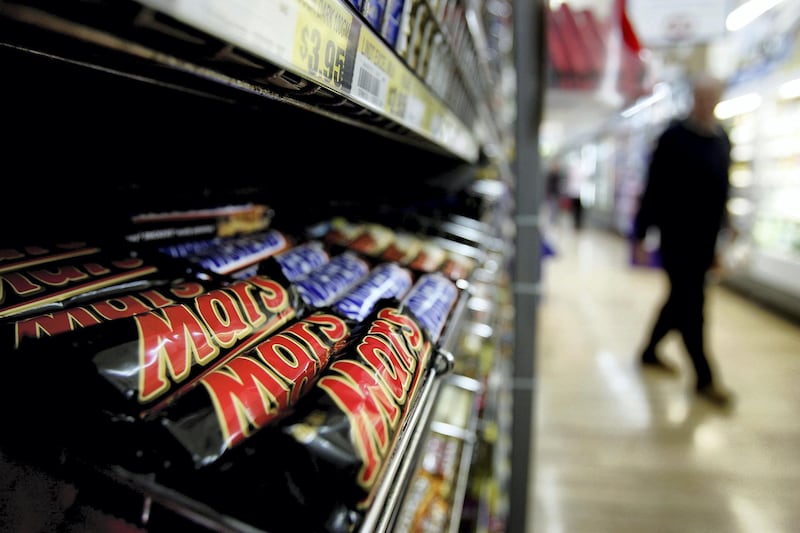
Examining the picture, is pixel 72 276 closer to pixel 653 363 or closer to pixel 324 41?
pixel 324 41

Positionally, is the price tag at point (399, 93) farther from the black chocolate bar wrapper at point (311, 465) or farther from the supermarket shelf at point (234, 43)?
the black chocolate bar wrapper at point (311, 465)

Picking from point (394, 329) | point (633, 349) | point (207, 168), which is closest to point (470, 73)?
point (207, 168)

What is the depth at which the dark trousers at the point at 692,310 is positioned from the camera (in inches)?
109

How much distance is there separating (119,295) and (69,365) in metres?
0.22

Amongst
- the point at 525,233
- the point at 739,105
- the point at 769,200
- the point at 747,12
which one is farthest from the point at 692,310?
the point at 739,105

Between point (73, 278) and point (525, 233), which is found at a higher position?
point (525, 233)

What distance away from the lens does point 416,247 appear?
1300mm

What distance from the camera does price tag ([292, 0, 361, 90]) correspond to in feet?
1.25

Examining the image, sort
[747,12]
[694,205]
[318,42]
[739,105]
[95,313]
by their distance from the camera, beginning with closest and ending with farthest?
[318,42]
[95,313]
[694,205]
[747,12]
[739,105]

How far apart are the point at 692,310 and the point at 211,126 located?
2.84 m

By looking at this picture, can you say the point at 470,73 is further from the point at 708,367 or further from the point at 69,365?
the point at 708,367

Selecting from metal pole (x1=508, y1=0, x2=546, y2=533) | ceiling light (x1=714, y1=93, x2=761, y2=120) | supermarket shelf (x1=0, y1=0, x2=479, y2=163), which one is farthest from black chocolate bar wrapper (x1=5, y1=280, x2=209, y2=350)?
ceiling light (x1=714, y1=93, x2=761, y2=120)

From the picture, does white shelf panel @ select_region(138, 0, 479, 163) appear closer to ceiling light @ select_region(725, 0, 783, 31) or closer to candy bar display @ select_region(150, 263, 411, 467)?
candy bar display @ select_region(150, 263, 411, 467)

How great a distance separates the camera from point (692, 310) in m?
2.78
